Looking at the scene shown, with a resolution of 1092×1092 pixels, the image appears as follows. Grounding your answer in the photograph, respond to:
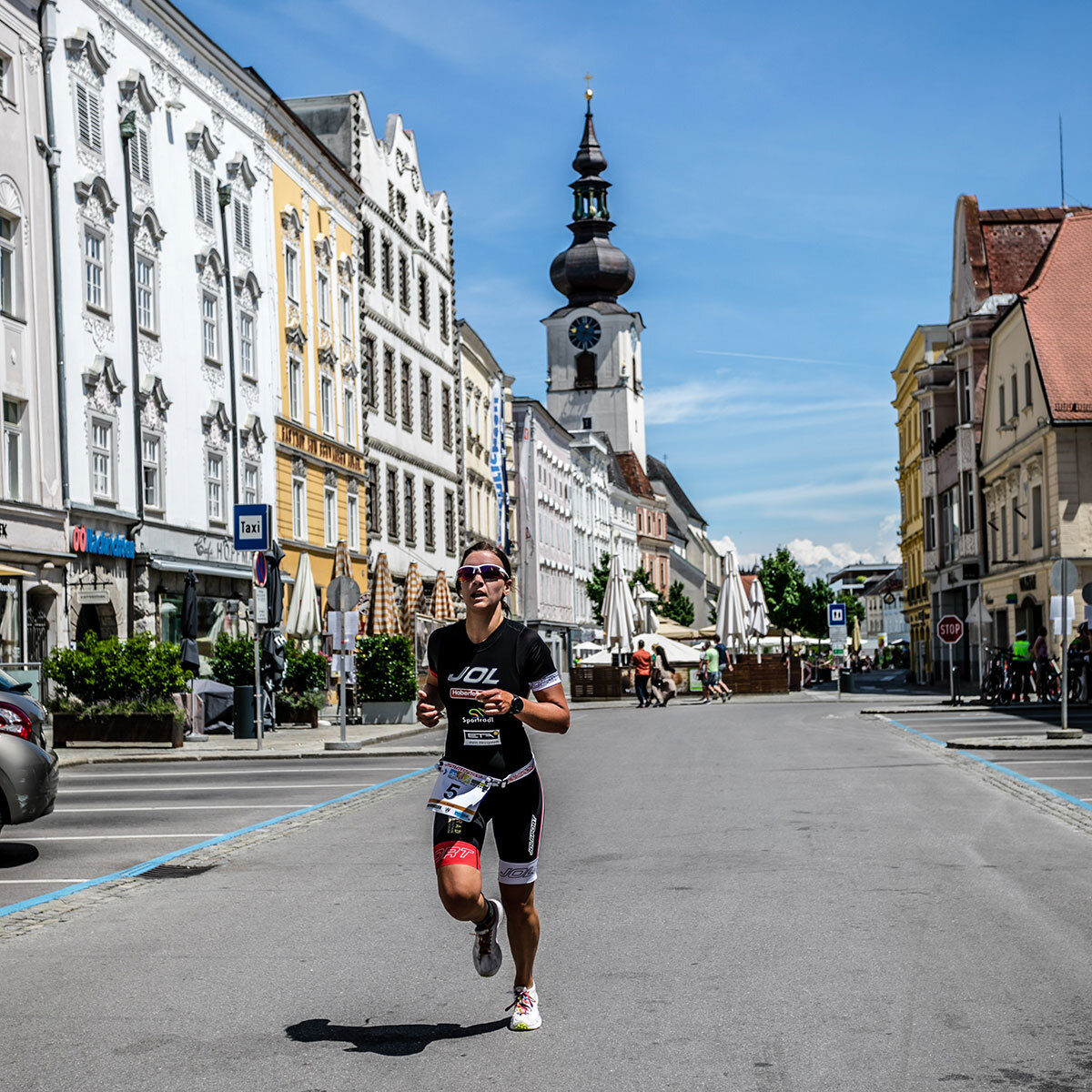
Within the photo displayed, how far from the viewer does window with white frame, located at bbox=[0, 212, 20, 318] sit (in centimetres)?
2730

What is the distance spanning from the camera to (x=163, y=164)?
33.9 metres

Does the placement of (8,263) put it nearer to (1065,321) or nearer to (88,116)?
(88,116)

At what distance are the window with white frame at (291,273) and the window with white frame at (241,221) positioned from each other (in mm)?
2586

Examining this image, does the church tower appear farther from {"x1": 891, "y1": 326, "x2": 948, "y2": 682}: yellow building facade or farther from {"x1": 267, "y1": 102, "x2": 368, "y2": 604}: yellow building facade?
{"x1": 267, "y1": 102, "x2": 368, "y2": 604}: yellow building facade

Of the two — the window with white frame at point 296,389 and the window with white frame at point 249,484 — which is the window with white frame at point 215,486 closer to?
the window with white frame at point 249,484

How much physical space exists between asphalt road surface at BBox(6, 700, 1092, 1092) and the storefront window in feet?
47.9

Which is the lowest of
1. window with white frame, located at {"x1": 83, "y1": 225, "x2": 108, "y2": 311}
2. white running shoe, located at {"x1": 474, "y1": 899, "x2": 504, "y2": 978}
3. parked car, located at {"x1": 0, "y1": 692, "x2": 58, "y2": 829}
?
white running shoe, located at {"x1": 474, "y1": 899, "x2": 504, "y2": 978}

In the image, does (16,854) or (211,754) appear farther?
(211,754)

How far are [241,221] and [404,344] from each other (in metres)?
16.0

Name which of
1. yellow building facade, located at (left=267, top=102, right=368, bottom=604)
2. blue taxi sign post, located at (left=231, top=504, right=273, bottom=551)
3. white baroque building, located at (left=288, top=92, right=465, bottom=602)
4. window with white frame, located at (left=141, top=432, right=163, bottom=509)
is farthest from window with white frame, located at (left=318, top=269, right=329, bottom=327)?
blue taxi sign post, located at (left=231, top=504, right=273, bottom=551)

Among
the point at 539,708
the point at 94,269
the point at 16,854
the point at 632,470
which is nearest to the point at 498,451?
the point at 94,269

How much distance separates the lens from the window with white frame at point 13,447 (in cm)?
2691

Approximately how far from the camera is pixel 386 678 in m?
31.0

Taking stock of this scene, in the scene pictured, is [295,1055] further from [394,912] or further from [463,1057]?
[394,912]
